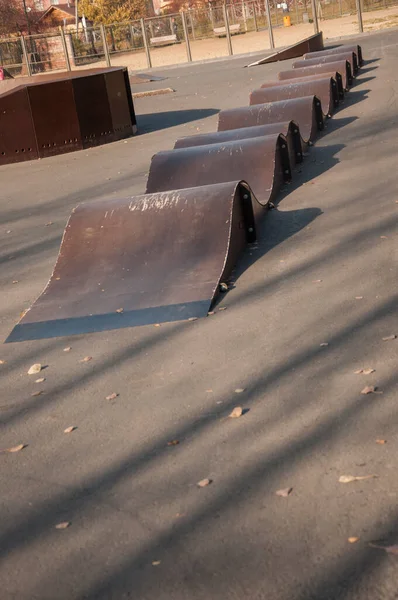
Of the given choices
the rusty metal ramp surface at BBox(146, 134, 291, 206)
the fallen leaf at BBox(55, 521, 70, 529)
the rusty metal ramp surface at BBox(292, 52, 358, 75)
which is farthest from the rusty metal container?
the rusty metal ramp surface at BBox(292, 52, 358, 75)

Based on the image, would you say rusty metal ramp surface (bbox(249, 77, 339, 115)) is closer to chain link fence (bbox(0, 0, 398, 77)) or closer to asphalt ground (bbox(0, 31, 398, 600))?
asphalt ground (bbox(0, 31, 398, 600))

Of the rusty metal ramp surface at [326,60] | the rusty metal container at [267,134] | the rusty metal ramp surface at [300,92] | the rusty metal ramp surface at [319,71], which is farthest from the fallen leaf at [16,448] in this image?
the rusty metal ramp surface at [326,60]

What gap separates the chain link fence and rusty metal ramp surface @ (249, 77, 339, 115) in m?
26.6

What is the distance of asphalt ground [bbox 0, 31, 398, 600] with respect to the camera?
3.48 metres

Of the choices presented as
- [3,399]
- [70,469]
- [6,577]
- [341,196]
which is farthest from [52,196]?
[6,577]

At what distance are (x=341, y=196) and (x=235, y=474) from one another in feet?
19.4

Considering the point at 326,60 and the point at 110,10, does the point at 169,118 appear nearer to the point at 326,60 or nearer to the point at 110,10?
the point at 326,60

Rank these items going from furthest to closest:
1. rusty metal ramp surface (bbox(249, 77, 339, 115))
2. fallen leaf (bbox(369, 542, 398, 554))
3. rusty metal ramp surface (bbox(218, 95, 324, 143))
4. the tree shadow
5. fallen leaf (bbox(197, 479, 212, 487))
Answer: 1. the tree shadow
2. rusty metal ramp surface (bbox(249, 77, 339, 115))
3. rusty metal ramp surface (bbox(218, 95, 324, 143))
4. fallen leaf (bbox(197, 479, 212, 487))
5. fallen leaf (bbox(369, 542, 398, 554))

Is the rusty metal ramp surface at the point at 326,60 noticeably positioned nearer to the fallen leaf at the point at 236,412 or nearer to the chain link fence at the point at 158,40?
the fallen leaf at the point at 236,412

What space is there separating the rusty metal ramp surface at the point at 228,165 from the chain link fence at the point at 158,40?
31401mm

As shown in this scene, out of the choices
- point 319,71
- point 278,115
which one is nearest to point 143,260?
point 278,115

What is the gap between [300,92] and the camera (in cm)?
1484

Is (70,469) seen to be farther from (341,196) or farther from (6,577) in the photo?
(341,196)

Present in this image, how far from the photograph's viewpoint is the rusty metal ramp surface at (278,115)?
42.6ft
